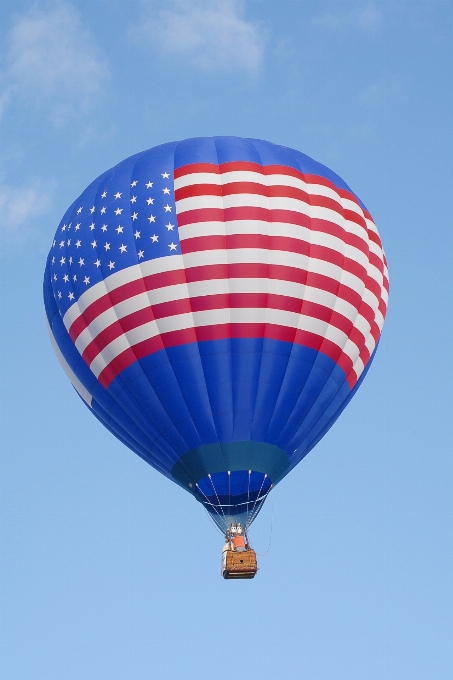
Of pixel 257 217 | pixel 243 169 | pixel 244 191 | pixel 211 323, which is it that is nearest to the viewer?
pixel 211 323

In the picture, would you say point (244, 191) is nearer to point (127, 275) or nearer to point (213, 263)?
point (213, 263)

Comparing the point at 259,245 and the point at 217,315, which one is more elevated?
the point at 259,245

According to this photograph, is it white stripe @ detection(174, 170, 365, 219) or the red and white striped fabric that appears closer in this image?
the red and white striped fabric

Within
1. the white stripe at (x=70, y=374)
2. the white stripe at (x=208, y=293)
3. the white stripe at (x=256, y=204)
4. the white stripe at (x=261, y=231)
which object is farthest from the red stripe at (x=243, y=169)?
the white stripe at (x=70, y=374)

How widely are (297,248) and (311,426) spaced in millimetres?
2810

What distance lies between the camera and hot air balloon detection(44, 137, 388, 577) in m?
24.1

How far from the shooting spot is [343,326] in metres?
25.1

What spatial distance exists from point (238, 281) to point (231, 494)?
3275 millimetres

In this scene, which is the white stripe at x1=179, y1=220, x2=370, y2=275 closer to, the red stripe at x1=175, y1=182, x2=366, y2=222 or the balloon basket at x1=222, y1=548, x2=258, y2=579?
the red stripe at x1=175, y1=182, x2=366, y2=222

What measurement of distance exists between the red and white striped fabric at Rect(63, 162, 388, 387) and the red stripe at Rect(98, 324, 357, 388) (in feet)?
0.05

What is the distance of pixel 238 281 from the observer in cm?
2434

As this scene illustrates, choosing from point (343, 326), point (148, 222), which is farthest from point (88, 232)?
point (343, 326)

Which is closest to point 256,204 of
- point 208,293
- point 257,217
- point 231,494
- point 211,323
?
point 257,217

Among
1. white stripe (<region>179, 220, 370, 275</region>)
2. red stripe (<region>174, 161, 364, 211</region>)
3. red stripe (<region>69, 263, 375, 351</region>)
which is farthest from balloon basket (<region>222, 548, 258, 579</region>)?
red stripe (<region>174, 161, 364, 211</region>)
